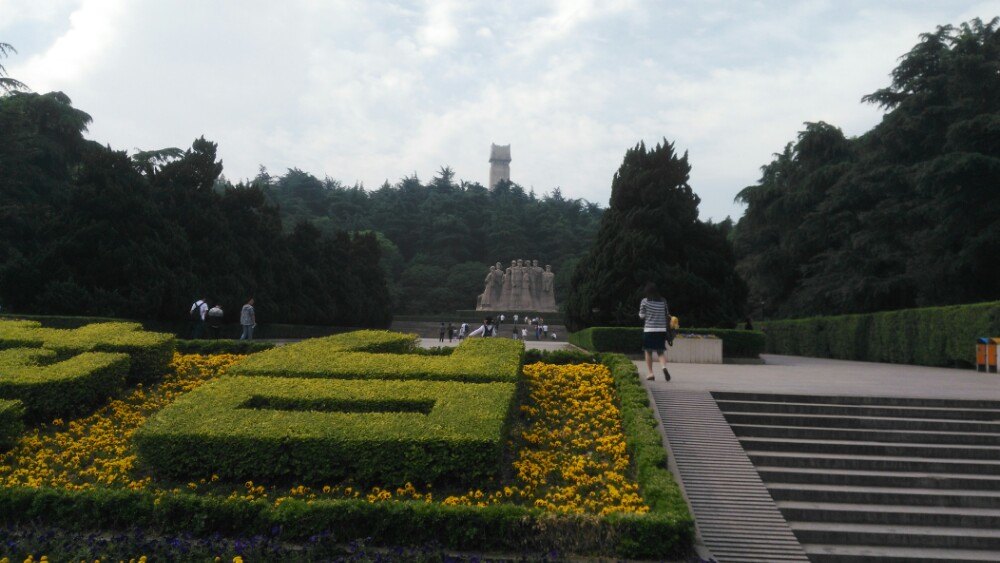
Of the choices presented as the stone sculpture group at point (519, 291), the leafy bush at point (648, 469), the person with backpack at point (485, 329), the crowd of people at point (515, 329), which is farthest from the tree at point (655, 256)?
the stone sculpture group at point (519, 291)

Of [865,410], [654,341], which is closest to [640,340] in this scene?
[654,341]

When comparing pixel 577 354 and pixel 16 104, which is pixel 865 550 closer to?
pixel 577 354

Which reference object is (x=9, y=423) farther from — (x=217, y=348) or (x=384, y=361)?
(x=217, y=348)

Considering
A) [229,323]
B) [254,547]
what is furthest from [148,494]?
[229,323]

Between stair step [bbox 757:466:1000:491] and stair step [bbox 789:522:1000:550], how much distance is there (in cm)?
83

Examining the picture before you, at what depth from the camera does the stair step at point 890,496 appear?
7.56m

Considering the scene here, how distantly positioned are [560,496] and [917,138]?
89.0ft

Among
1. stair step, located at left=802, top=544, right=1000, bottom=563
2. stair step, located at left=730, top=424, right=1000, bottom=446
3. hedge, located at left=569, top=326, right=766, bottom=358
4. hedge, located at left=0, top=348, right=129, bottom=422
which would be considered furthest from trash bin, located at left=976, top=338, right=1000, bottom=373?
hedge, located at left=0, top=348, right=129, bottom=422

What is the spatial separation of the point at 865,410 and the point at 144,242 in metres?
20.7

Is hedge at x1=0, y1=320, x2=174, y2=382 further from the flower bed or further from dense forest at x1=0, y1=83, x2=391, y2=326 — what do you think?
dense forest at x1=0, y1=83, x2=391, y2=326

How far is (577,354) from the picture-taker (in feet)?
39.3

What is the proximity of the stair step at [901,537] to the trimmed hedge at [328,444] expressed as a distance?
2896 millimetres

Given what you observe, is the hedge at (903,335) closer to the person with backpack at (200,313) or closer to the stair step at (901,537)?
the stair step at (901,537)

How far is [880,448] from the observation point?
8656 millimetres
